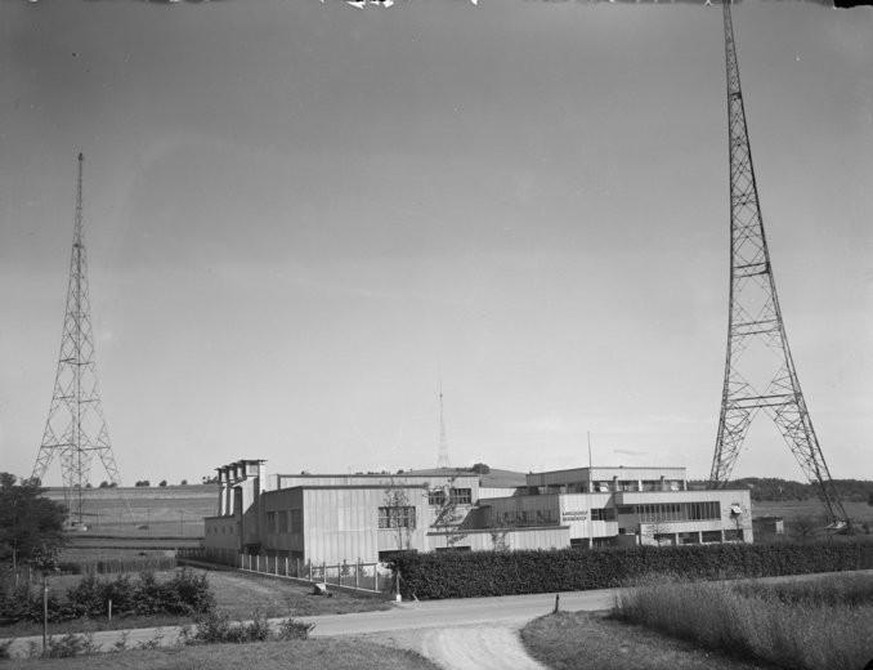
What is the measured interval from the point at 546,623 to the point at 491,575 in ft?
40.3

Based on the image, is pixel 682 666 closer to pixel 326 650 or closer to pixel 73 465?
pixel 326 650

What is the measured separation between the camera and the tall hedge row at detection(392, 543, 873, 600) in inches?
1431

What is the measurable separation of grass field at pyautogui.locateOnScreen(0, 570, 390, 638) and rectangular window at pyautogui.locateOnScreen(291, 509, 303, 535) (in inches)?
128

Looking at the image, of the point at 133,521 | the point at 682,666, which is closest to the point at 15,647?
the point at 682,666

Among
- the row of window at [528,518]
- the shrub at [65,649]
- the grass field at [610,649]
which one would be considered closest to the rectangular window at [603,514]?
the row of window at [528,518]

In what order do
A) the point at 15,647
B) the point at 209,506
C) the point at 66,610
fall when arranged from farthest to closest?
the point at 209,506
the point at 66,610
the point at 15,647

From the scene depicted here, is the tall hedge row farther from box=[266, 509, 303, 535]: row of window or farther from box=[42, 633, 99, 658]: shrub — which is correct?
box=[42, 633, 99, 658]: shrub

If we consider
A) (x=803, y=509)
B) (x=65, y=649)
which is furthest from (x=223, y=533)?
(x=803, y=509)

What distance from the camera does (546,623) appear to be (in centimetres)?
2559

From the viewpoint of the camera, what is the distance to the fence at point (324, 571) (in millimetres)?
38844

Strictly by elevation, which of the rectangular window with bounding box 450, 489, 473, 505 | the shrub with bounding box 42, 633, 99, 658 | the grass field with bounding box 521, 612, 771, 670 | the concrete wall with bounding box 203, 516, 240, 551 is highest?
the rectangular window with bounding box 450, 489, 473, 505

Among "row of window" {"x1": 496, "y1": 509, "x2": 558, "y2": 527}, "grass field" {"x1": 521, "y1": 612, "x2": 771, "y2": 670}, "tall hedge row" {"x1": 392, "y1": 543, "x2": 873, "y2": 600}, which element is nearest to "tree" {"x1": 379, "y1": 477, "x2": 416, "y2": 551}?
"tall hedge row" {"x1": 392, "y1": 543, "x2": 873, "y2": 600}

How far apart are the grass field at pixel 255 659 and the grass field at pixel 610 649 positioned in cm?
350

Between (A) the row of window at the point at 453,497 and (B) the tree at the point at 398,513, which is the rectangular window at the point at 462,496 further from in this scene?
(B) the tree at the point at 398,513
